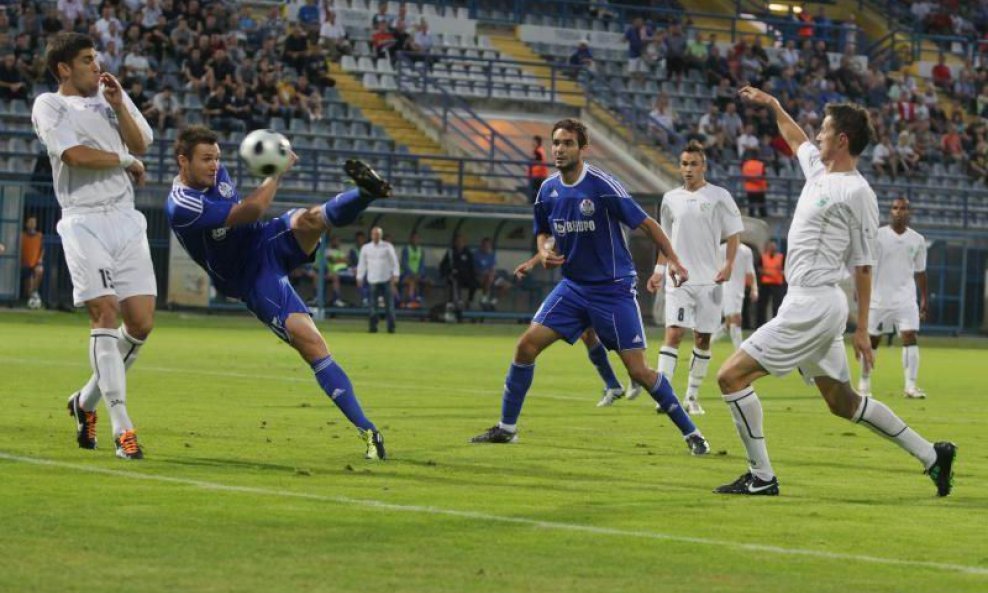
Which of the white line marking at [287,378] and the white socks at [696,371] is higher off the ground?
the white socks at [696,371]

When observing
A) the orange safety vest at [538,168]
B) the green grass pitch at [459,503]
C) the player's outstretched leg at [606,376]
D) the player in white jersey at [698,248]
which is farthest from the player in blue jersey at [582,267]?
the orange safety vest at [538,168]

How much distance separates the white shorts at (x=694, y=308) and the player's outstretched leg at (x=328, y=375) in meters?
6.61

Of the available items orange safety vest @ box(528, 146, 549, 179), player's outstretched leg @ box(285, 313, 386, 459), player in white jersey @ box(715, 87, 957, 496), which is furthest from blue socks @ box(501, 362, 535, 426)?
orange safety vest @ box(528, 146, 549, 179)

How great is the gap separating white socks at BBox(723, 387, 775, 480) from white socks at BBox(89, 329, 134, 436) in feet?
12.4

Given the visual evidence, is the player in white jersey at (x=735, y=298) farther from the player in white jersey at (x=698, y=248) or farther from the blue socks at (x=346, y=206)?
the blue socks at (x=346, y=206)

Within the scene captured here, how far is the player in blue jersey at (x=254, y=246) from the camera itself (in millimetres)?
12008

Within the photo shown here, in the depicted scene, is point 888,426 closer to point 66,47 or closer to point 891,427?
point 891,427

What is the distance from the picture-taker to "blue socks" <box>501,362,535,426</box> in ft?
45.5

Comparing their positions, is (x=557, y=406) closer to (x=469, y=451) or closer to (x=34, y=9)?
(x=469, y=451)

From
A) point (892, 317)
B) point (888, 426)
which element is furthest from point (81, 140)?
point (892, 317)

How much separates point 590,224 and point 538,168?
29953mm

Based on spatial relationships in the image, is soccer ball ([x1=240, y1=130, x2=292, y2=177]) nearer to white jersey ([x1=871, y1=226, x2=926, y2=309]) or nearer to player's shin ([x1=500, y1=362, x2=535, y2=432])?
player's shin ([x1=500, y1=362, x2=535, y2=432])

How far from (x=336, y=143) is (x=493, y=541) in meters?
35.5

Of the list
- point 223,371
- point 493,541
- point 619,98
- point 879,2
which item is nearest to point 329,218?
point 493,541
